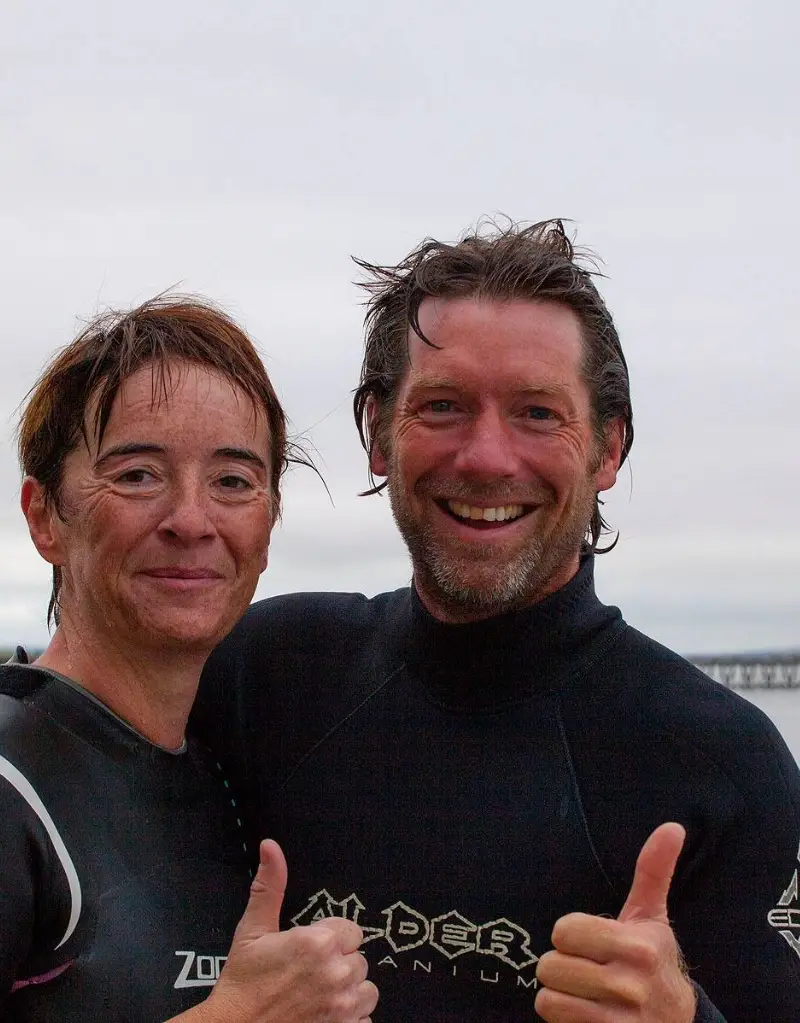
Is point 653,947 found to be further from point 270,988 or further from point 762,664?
point 762,664

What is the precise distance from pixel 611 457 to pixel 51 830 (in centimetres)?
219

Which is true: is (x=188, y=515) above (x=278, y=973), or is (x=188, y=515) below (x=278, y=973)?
above

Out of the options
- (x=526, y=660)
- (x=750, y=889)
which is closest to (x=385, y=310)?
(x=526, y=660)

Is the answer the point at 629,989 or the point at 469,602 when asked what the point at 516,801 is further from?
the point at 629,989

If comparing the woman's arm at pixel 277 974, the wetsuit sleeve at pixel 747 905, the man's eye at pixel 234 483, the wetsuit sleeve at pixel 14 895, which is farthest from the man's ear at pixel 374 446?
the wetsuit sleeve at pixel 14 895

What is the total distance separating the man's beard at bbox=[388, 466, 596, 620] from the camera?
365 centimetres

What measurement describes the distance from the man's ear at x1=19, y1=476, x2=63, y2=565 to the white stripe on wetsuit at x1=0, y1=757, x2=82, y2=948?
2.46 feet

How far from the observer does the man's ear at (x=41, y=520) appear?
3447 millimetres

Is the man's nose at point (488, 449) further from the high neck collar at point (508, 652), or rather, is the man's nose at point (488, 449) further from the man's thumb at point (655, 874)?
the man's thumb at point (655, 874)

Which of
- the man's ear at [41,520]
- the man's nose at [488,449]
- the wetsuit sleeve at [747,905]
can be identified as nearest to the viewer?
the wetsuit sleeve at [747,905]

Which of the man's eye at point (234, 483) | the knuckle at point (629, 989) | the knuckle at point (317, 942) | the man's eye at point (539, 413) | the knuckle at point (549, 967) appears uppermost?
the man's eye at point (539, 413)

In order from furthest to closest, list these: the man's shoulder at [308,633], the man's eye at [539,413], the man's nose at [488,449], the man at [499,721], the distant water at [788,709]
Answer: the distant water at [788,709] < the man's shoulder at [308,633] < the man's eye at [539,413] < the man's nose at [488,449] < the man at [499,721]

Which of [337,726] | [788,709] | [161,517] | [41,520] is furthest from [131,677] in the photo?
[788,709]

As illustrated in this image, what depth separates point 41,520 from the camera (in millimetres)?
3484
